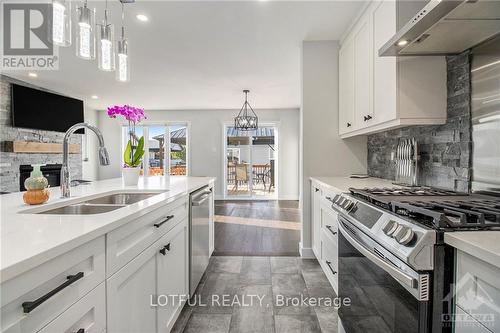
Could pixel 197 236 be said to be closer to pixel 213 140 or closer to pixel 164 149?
pixel 213 140

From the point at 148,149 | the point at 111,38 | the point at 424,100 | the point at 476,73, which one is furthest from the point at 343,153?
the point at 148,149

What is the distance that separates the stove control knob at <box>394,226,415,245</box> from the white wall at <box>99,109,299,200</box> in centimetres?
636

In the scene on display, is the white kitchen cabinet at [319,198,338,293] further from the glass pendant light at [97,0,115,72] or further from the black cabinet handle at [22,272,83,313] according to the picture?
the glass pendant light at [97,0,115,72]

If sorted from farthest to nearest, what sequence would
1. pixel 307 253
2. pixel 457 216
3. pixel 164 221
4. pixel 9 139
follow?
pixel 9 139 → pixel 307 253 → pixel 164 221 → pixel 457 216

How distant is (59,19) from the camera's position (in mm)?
1389

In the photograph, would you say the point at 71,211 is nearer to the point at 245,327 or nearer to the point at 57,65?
the point at 245,327

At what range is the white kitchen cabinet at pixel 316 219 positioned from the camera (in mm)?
2621

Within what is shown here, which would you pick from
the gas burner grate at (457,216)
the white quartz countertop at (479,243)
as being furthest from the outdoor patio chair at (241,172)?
the white quartz countertop at (479,243)

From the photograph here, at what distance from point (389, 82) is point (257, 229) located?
9.77 feet

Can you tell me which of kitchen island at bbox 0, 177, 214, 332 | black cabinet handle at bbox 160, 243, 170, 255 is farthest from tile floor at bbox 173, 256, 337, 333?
black cabinet handle at bbox 160, 243, 170, 255

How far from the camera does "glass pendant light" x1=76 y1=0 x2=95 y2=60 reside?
1.47 m

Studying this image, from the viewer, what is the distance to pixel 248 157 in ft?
25.1

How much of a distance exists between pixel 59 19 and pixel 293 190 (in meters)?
6.51

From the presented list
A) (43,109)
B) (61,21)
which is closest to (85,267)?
(61,21)
